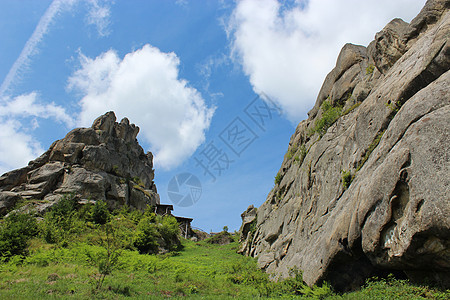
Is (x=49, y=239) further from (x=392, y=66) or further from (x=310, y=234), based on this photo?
(x=392, y=66)

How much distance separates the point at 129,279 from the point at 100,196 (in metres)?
30.7

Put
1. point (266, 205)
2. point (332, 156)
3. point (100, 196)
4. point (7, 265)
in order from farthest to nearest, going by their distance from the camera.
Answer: point (100, 196) < point (266, 205) < point (7, 265) < point (332, 156)

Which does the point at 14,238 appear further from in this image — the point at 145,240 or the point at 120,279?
the point at 120,279

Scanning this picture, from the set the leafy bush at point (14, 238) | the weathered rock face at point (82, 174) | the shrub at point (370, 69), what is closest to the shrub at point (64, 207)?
the weathered rock face at point (82, 174)

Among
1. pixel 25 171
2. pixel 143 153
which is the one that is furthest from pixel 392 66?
pixel 143 153

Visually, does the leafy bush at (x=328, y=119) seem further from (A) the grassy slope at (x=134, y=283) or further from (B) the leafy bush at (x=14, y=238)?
(B) the leafy bush at (x=14, y=238)

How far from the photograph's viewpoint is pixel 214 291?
48.3 feet

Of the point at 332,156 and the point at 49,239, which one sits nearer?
the point at 332,156

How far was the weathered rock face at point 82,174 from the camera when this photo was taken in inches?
1598

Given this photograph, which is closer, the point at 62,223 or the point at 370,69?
the point at 370,69

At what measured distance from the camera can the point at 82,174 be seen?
43688 millimetres

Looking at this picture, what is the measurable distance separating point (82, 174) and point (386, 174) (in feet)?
146

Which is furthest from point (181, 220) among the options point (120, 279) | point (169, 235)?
point (120, 279)

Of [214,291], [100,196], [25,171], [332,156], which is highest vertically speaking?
[25,171]
